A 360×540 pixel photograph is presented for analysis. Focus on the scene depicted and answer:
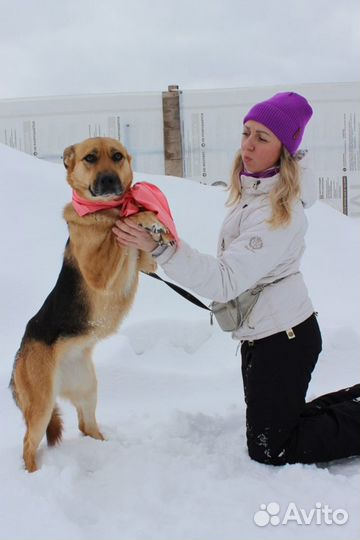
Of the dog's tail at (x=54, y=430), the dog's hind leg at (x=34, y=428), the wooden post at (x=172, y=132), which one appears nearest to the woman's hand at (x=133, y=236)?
the dog's hind leg at (x=34, y=428)

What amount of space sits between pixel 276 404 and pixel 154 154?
501cm

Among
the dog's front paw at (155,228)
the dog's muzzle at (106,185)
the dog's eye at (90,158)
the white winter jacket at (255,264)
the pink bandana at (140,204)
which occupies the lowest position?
the white winter jacket at (255,264)

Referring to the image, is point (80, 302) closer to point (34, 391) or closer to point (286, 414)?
point (34, 391)

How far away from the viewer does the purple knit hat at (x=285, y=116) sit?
7.09 ft

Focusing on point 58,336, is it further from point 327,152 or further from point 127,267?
point 327,152

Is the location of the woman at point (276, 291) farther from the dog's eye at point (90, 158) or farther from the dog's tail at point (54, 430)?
the dog's tail at point (54, 430)

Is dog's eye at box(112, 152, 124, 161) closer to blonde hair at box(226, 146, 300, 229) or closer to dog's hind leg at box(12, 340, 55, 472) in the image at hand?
blonde hair at box(226, 146, 300, 229)

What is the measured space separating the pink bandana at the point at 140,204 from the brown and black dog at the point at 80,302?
30 mm

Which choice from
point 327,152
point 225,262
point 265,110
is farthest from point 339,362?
point 327,152

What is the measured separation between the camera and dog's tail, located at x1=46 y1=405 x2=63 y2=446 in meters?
2.36

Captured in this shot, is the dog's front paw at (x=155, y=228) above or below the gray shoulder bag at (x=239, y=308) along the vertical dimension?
above

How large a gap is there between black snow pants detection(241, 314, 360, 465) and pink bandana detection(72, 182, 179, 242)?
0.66m

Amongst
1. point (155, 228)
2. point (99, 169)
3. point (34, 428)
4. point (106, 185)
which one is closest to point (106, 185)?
point (106, 185)

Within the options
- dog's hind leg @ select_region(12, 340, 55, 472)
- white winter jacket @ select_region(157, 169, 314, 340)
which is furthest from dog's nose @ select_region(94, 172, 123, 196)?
dog's hind leg @ select_region(12, 340, 55, 472)
